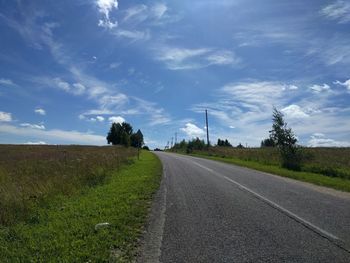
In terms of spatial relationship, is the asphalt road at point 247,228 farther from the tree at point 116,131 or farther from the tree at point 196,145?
the tree at point 116,131

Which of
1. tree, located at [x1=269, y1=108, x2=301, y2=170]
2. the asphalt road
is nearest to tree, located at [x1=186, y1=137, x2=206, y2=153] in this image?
tree, located at [x1=269, y1=108, x2=301, y2=170]

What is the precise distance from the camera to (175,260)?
5293 millimetres

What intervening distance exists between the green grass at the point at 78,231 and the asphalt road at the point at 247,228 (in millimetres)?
411

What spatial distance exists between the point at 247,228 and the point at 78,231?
3.37 metres

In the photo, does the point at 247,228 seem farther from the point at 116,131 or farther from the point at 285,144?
the point at 116,131

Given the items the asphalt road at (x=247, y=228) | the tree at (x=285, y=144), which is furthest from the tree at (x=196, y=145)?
the asphalt road at (x=247, y=228)

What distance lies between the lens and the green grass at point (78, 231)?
556 centimetres

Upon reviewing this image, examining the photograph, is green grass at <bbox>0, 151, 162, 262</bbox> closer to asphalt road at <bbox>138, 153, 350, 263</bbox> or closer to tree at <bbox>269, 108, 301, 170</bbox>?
asphalt road at <bbox>138, 153, 350, 263</bbox>

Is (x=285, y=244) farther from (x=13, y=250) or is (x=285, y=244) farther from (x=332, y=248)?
(x=13, y=250)

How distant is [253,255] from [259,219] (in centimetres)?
254

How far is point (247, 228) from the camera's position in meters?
7.12

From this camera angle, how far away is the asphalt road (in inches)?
217

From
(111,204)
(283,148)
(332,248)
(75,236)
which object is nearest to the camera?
(332,248)

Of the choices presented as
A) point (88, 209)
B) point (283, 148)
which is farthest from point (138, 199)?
point (283, 148)
